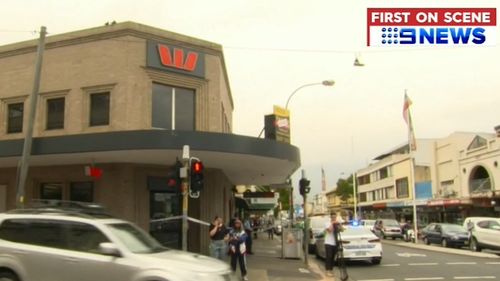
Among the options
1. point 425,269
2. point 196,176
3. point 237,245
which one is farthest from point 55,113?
point 425,269

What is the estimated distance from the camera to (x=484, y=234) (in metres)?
27.8

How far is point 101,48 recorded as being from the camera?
65.6ft

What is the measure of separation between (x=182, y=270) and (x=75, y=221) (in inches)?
83.4

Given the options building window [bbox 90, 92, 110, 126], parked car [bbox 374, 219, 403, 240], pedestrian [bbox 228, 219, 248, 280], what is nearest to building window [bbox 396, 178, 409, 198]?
parked car [bbox 374, 219, 403, 240]

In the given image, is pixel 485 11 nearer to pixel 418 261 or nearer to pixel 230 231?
pixel 418 261

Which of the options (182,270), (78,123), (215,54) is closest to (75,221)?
(182,270)

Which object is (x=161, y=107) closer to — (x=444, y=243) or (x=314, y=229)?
(x=314, y=229)

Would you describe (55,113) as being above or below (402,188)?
below

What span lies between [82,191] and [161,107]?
3988 mm

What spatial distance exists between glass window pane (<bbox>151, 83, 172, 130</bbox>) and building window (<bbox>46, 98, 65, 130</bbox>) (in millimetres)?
3423

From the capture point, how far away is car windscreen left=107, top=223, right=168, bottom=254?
8961 mm

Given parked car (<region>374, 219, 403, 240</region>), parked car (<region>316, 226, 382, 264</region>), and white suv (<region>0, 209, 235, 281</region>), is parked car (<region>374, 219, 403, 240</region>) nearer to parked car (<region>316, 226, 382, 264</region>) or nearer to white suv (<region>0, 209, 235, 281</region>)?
parked car (<region>316, 226, 382, 264</region>)

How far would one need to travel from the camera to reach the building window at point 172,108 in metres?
20.1

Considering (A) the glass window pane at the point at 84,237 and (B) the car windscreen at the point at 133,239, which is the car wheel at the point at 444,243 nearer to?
(B) the car windscreen at the point at 133,239
